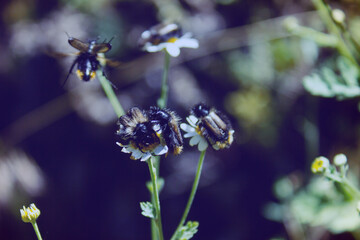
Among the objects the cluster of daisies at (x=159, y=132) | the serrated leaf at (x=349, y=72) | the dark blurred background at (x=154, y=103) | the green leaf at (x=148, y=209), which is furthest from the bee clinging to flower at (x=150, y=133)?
the dark blurred background at (x=154, y=103)

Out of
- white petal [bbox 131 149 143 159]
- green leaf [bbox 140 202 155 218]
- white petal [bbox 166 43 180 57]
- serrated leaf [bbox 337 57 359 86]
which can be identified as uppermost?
white petal [bbox 166 43 180 57]

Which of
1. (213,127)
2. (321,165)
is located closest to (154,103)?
(213,127)

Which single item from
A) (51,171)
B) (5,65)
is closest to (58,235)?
(51,171)

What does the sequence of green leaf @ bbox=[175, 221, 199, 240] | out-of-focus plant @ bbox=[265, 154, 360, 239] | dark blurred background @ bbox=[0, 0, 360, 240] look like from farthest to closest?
1. dark blurred background @ bbox=[0, 0, 360, 240]
2. out-of-focus plant @ bbox=[265, 154, 360, 239]
3. green leaf @ bbox=[175, 221, 199, 240]

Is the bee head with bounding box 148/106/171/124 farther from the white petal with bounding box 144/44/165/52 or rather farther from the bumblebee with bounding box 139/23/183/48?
the bumblebee with bounding box 139/23/183/48

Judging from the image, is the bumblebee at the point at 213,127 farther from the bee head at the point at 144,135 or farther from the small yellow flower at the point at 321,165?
the small yellow flower at the point at 321,165

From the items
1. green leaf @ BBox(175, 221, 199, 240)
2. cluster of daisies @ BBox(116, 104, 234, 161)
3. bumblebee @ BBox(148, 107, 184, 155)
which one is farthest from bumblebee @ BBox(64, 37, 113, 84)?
green leaf @ BBox(175, 221, 199, 240)

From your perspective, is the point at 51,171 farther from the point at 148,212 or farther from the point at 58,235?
the point at 148,212

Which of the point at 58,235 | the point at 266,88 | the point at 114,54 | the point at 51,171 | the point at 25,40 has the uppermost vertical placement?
the point at 25,40
